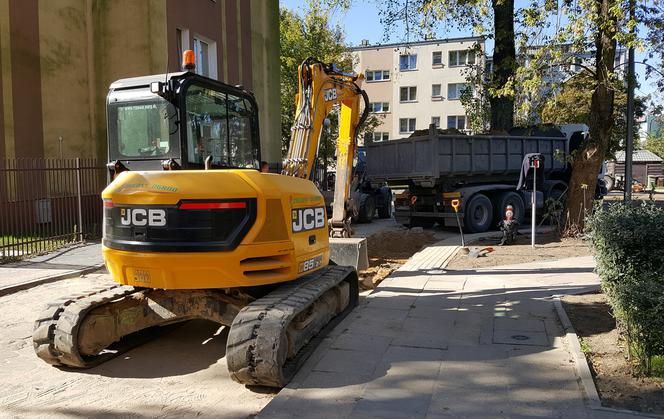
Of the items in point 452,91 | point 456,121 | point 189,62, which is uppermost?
point 452,91

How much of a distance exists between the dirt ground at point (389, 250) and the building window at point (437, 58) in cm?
3636

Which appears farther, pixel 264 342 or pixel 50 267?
pixel 50 267

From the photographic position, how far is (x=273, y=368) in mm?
4320

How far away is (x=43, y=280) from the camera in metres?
8.92

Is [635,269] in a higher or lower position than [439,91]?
lower

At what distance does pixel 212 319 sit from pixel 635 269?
386cm

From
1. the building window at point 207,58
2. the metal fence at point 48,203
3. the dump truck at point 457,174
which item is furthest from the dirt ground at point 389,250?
the building window at point 207,58

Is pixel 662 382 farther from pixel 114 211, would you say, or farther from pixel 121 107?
pixel 121 107

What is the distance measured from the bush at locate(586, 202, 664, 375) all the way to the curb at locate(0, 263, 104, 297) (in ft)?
26.3

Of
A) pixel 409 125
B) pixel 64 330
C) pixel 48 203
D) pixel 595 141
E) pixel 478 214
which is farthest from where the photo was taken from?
pixel 409 125

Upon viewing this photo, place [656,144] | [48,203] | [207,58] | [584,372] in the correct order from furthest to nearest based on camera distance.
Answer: [656,144] → [207,58] → [48,203] → [584,372]

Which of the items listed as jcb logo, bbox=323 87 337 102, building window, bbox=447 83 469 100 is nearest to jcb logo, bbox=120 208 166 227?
jcb logo, bbox=323 87 337 102

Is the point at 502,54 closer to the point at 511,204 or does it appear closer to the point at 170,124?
the point at 511,204

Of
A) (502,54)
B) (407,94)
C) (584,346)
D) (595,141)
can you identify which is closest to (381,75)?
(407,94)
